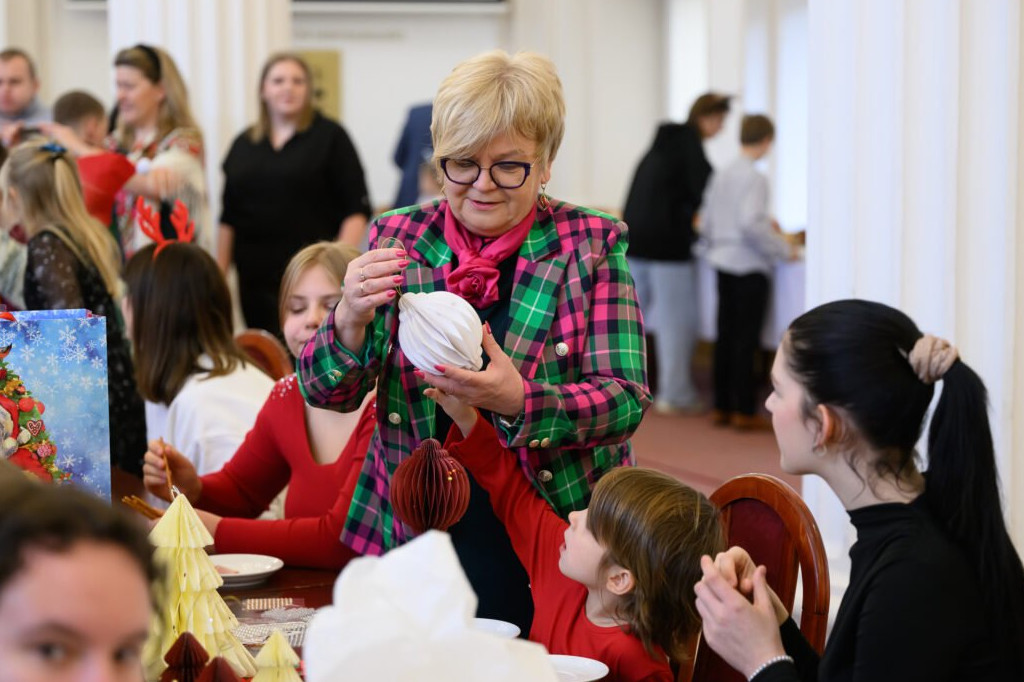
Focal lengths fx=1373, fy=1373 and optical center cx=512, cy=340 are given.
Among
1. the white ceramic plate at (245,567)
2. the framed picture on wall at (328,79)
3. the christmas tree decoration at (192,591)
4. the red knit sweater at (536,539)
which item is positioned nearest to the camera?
the christmas tree decoration at (192,591)

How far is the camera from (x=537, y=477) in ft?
6.84

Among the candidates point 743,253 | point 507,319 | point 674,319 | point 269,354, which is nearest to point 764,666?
point 507,319

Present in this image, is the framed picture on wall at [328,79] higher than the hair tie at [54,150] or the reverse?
higher

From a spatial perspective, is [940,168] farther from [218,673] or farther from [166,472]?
[218,673]

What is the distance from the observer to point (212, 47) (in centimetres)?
536

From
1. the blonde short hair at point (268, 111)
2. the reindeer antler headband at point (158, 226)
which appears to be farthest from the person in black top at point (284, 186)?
the reindeer antler headband at point (158, 226)

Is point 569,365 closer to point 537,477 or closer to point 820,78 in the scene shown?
point 537,477

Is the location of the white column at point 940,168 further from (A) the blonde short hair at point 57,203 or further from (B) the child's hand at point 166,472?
(A) the blonde short hair at point 57,203

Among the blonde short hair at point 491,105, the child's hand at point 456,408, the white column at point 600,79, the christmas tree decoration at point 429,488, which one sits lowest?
the christmas tree decoration at point 429,488

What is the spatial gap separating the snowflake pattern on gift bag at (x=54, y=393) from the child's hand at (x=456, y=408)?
1.50 feet

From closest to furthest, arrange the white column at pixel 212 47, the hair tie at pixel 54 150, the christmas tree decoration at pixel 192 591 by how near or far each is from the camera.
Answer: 1. the christmas tree decoration at pixel 192 591
2. the hair tie at pixel 54 150
3. the white column at pixel 212 47

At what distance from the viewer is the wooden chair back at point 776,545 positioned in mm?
1854

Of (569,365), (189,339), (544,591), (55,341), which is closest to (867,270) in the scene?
(569,365)

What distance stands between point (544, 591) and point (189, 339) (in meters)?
1.46
